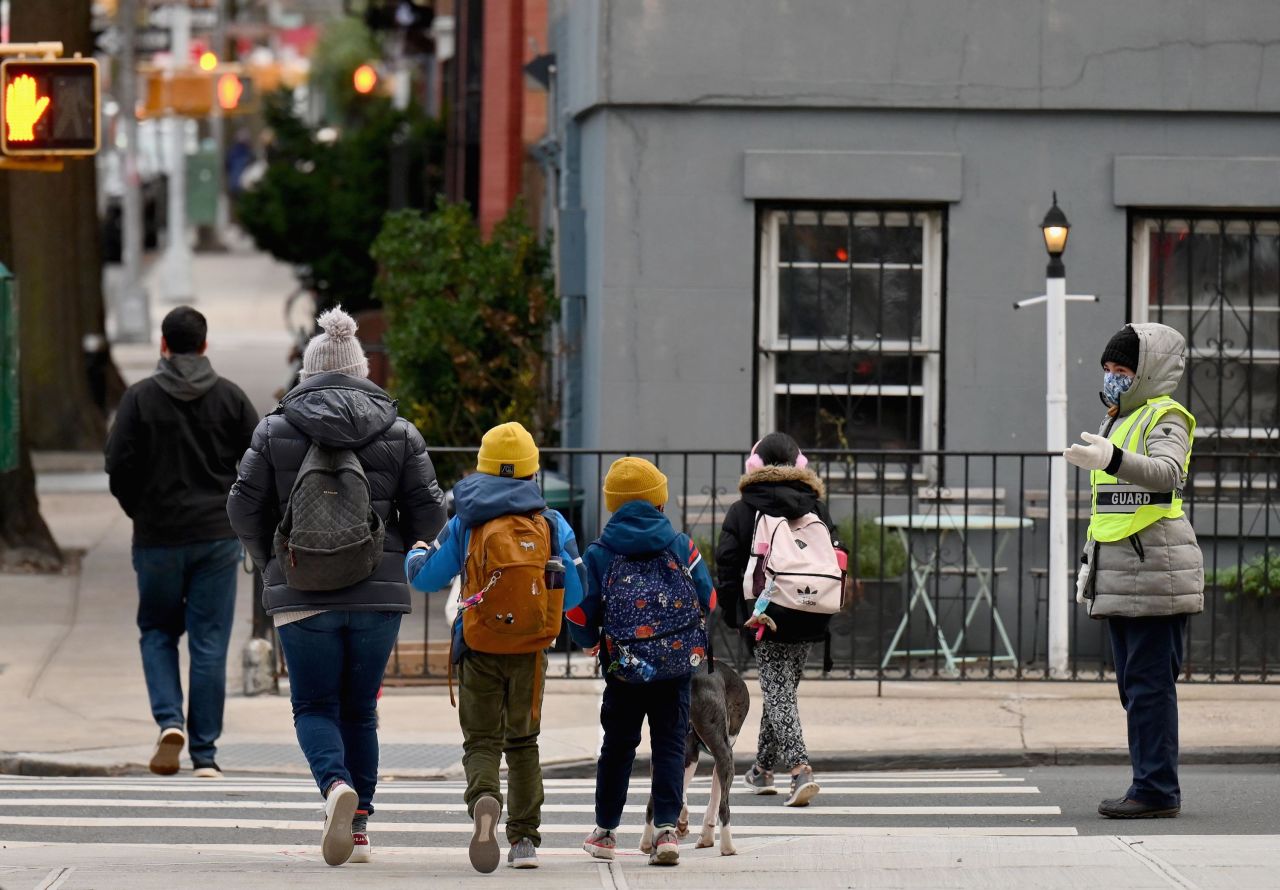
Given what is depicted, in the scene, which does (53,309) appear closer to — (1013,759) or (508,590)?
(1013,759)

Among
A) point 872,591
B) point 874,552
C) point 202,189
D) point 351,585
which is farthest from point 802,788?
point 202,189

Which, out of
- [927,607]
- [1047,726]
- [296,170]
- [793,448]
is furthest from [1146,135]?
[296,170]

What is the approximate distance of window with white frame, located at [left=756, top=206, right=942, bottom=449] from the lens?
13.1 metres

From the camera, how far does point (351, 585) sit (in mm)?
6879

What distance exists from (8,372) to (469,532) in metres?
8.62

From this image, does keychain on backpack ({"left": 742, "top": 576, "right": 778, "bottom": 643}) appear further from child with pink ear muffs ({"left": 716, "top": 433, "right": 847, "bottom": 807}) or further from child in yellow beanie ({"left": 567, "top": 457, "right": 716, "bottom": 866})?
child in yellow beanie ({"left": 567, "top": 457, "right": 716, "bottom": 866})

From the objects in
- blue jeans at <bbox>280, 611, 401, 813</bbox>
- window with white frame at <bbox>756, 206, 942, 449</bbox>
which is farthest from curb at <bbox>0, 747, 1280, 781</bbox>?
window with white frame at <bbox>756, 206, 942, 449</bbox>

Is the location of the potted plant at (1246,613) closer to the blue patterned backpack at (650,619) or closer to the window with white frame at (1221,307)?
the window with white frame at (1221,307)

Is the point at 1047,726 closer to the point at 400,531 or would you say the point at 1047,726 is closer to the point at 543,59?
the point at 400,531

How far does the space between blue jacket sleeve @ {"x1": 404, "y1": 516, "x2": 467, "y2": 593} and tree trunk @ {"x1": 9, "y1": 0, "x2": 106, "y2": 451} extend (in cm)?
1504

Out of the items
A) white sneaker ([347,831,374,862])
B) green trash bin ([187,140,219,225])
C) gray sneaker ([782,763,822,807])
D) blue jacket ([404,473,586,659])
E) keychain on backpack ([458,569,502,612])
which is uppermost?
green trash bin ([187,140,219,225])

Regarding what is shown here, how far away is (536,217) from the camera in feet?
63.5

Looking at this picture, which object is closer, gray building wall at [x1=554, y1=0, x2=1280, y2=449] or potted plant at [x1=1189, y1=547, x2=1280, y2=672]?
potted plant at [x1=1189, y1=547, x2=1280, y2=672]

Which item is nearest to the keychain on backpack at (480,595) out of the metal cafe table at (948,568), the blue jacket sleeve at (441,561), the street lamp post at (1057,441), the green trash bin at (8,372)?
the blue jacket sleeve at (441,561)
